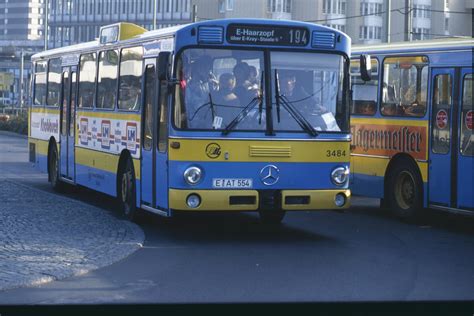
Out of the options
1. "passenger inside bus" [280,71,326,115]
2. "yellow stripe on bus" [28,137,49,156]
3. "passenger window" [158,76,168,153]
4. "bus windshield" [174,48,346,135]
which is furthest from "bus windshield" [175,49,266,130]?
"yellow stripe on bus" [28,137,49,156]

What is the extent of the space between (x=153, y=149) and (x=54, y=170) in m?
7.81

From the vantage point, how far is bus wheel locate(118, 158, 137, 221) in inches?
645

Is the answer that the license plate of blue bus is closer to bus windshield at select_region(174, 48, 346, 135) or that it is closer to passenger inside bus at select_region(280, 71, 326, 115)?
bus windshield at select_region(174, 48, 346, 135)

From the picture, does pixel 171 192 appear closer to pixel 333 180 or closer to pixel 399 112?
pixel 333 180

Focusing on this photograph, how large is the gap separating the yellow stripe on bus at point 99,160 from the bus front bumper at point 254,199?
84.9 inches

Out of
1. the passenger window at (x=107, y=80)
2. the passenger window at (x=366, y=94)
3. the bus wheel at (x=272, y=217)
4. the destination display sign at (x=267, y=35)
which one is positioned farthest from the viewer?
the passenger window at (x=366, y=94)

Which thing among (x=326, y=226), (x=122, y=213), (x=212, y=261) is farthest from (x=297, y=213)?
(x=212, y=261)

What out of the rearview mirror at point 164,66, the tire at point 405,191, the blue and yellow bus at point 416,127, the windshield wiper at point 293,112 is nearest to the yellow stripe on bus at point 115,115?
the rearview mirror at point 164,66

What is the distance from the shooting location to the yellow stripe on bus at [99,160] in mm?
17175

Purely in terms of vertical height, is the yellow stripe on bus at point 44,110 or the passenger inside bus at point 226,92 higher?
the passenger inside bus at point 226,92

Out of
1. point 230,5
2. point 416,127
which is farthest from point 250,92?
point 230,5

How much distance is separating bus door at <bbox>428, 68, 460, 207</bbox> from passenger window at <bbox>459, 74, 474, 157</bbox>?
142 millimetres

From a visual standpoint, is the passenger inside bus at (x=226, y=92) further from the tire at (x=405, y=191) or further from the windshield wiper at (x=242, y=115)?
the tire at (x=405, y=191)

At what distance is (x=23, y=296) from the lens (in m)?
10.1
